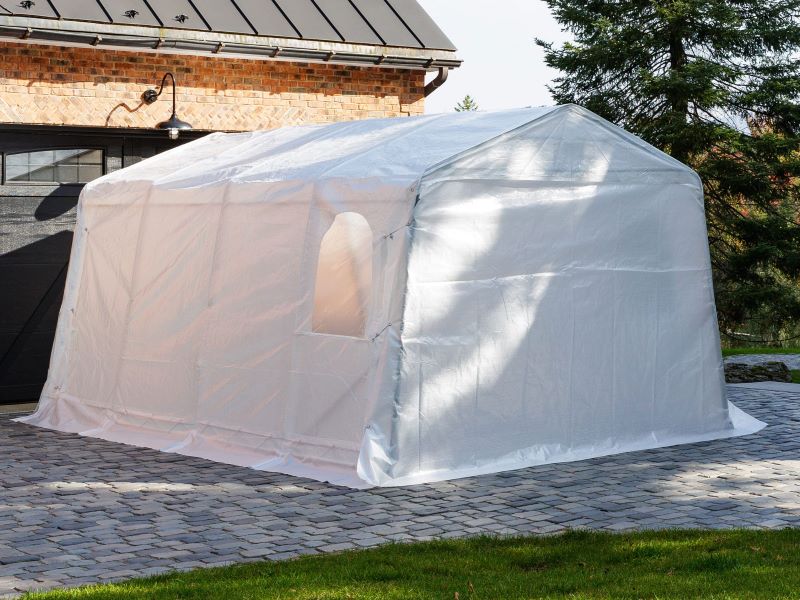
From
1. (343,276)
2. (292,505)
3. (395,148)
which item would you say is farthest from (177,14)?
(292,505)

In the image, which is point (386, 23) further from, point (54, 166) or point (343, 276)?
point (343, 276)

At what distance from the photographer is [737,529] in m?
6.95

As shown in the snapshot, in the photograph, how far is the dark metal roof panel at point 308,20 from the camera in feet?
47.4

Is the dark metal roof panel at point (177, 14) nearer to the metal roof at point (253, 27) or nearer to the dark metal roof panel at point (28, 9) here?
the metal roof at point (253, 27)

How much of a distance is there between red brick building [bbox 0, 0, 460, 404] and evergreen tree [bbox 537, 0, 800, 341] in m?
6.47

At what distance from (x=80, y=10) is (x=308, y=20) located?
2788mm

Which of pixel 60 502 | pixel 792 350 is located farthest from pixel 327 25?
pixel 792 350

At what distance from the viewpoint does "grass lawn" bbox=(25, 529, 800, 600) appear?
5465 mm

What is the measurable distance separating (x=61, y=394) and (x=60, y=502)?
12.7 ft

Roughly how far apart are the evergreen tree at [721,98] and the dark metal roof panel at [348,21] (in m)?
6.59

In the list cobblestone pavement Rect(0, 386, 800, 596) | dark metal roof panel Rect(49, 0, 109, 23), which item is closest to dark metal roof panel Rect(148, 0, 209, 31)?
dark metal roof panel Rect(49, 0, 109, 23)

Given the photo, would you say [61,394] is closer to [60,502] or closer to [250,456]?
[250,456]

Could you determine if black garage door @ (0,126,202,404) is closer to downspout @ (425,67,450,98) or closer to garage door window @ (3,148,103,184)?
garage door window @ (3,148,103,184)

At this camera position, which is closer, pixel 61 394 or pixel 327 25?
pixel 61 394
